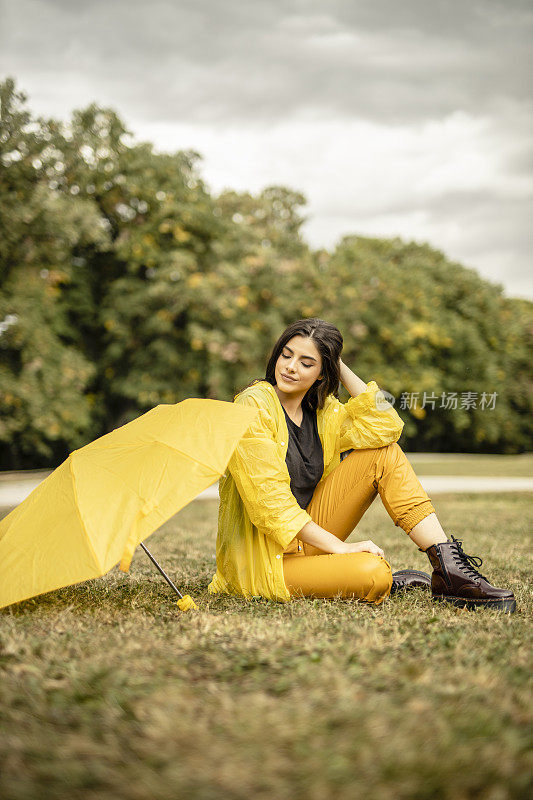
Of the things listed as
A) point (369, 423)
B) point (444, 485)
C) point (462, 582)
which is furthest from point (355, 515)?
point (444, 485)

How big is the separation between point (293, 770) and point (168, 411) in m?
1.81

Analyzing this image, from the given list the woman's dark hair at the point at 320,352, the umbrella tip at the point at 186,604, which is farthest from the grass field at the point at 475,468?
the umbrella tip at the point at 186,604

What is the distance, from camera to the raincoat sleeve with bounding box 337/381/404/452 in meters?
3.26

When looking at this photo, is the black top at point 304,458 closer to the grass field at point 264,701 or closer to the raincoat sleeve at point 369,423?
the raincoat sleeve at point 369,423

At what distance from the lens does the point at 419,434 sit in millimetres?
25531

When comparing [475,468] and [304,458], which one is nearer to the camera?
[304,458]

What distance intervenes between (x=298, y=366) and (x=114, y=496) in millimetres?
1134

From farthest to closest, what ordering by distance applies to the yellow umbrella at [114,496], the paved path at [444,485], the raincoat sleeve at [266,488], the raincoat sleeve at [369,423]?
the paved path at [444,485]
the raincoat sleeve at [369,423]
the raincoat sleeve at [266,488]
the yellow umbrella at [114,496]

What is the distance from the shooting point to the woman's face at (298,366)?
331 cm

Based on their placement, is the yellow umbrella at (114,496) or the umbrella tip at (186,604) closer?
the yellow umbrella at (114,496)

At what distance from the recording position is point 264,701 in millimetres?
1895

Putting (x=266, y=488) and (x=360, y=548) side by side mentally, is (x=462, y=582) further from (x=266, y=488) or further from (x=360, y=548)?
(x=266, y=488)

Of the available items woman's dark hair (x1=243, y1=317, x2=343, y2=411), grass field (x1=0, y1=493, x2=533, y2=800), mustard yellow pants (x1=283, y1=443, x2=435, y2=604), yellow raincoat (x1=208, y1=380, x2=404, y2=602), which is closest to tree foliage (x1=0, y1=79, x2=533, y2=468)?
woman's dark hair (x1=243, y1=317, x2=343, y2=411)

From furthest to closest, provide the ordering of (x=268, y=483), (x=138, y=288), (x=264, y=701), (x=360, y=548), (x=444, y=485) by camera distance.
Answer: (x=138, y=288) → (x=444, y=485) → (x=360, y=548) → (x=268, y=483) → (x=264, y=701)
